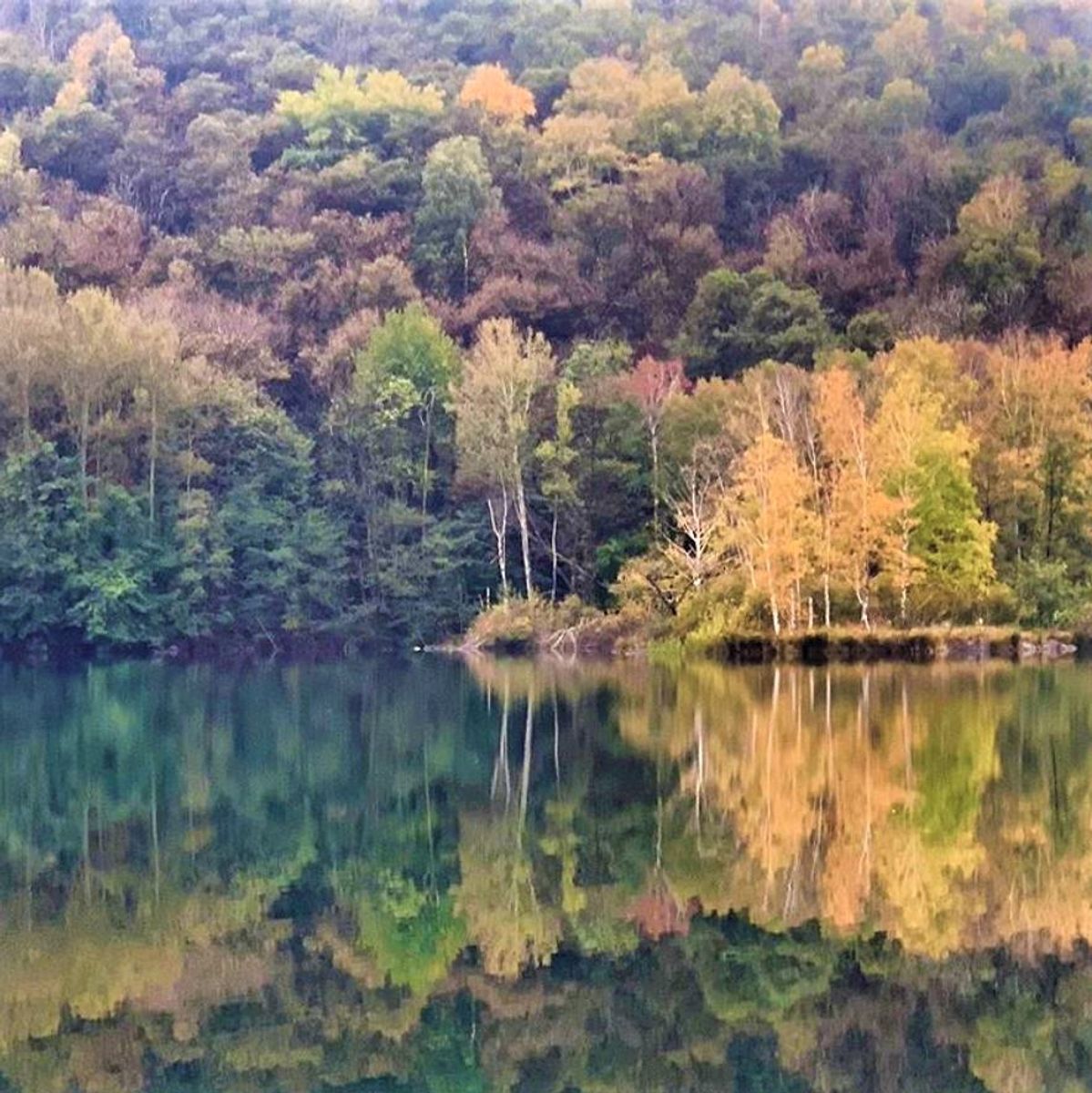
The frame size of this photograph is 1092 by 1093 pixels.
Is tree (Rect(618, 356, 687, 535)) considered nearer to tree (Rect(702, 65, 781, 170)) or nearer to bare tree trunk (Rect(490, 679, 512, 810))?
bare tree trunk (Rect(490, 679, 512, 810))

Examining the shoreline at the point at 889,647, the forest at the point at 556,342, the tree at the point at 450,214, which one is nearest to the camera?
the shoreline at the point at 889,647

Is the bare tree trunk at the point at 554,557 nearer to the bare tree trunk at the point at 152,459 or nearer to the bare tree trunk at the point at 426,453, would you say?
the bare tree trunk at the point at 426,453

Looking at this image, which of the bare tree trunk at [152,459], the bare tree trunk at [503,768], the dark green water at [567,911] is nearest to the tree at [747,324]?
the bare tree trunk at [152,459]

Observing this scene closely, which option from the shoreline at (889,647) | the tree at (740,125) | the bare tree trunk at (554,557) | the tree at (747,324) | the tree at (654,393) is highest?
the tree at (740,125)

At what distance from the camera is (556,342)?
59656 mm

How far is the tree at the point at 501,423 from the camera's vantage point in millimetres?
48031

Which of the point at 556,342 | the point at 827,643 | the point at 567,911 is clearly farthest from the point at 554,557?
the point at 567,911

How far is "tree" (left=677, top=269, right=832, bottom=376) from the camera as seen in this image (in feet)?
170

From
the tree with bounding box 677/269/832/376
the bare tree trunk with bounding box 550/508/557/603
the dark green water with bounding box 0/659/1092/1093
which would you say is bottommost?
the dark green water with bounding box 0/659/1092/1093

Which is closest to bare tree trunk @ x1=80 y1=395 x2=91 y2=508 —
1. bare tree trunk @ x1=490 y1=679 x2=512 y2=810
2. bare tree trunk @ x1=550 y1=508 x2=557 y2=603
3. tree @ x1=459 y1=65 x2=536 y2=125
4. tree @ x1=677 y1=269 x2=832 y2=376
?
bare tree trunk @ x1=550 y1=508 x2=557 y2=603

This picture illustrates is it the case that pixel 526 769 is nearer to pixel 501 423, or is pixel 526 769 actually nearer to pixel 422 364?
pixel 501 423

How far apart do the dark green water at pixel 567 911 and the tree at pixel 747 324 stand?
2981 cm

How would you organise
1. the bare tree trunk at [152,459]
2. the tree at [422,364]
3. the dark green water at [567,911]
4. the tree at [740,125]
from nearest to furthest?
the dark green water at [567,911]
the bare tree trunk at [152,459]
the tree at [422,364]
the tree at [740,125]

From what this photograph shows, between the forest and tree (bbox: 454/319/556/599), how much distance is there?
15cm
